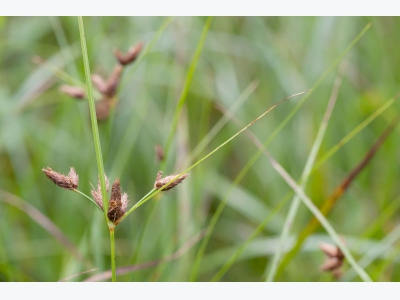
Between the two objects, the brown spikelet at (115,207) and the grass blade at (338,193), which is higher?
the brown spikelet at (115,207)

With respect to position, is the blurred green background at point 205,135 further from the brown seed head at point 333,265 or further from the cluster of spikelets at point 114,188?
the cluster of spikelets at point 114,188

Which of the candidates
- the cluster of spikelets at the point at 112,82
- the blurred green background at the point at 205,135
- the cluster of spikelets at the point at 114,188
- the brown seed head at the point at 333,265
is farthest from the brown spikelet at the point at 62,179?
the blurred green background at the point at 205,135

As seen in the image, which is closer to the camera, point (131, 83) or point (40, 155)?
point (40, 155)

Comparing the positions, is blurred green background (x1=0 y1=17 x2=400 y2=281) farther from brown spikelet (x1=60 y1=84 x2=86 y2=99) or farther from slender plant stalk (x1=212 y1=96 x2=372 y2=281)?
slender plant stalk (x1=212 y1=96 x2=372 y2=281)

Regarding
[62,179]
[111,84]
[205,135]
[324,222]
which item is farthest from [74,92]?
[205,135]

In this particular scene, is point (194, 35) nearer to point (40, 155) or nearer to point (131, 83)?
point (131, 83)

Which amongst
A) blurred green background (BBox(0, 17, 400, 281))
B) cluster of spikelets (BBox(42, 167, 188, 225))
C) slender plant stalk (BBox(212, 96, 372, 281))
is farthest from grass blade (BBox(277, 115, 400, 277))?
cluster of spikelets (BBox(42, 167, 188, 225))

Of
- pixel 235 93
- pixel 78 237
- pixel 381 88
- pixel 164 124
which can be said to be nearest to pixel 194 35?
pixel 235 93

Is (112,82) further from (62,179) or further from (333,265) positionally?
(333,265)
